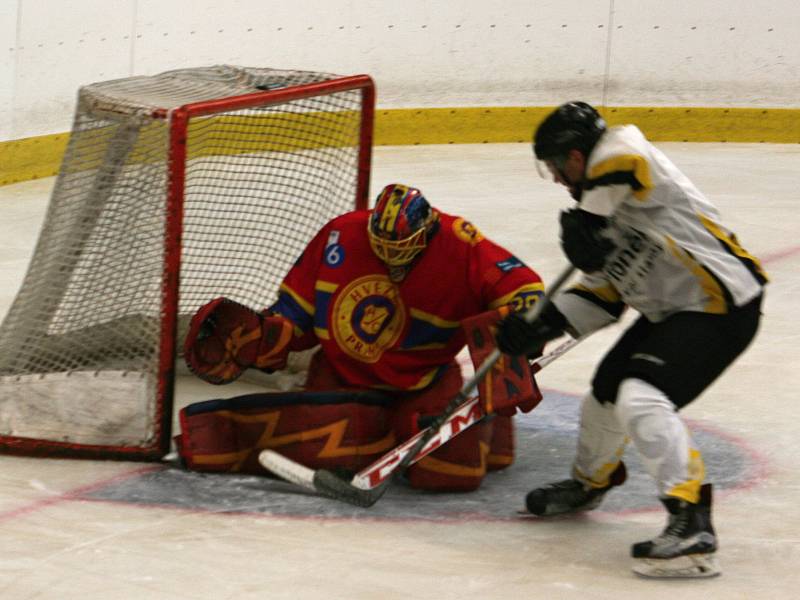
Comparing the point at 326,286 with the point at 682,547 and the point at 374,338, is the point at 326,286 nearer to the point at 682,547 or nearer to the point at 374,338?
Answer: the point at 374,338

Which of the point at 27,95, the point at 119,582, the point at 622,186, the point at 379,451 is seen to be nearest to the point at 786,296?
the point at 379,451

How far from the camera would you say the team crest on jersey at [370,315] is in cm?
371

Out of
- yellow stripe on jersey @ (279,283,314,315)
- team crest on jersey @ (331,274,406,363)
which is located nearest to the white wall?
yellow stripe on jersey @ (279,283,314,315)

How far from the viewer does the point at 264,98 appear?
3883 millimetres

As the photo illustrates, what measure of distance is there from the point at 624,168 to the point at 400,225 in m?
0.74

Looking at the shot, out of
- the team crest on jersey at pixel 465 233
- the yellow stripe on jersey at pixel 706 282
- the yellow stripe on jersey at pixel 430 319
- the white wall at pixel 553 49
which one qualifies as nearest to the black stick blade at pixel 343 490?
the yellow stripe on jersey at pixel 430 319

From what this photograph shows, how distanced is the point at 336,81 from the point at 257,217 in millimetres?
639

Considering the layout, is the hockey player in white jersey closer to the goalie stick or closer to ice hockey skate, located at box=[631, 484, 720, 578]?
ice hockey skate, located at box=[631, 484, 720, 578]

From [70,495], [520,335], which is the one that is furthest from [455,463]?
[70,495]

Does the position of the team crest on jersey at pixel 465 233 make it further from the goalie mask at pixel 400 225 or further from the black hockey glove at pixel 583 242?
the black hockey glove at pixel 583 242

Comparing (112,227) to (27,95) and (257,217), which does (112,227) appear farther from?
(27,95)

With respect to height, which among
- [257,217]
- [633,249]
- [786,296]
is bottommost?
[786,296]

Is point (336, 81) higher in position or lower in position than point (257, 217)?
higher

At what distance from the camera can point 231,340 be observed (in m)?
3.82
